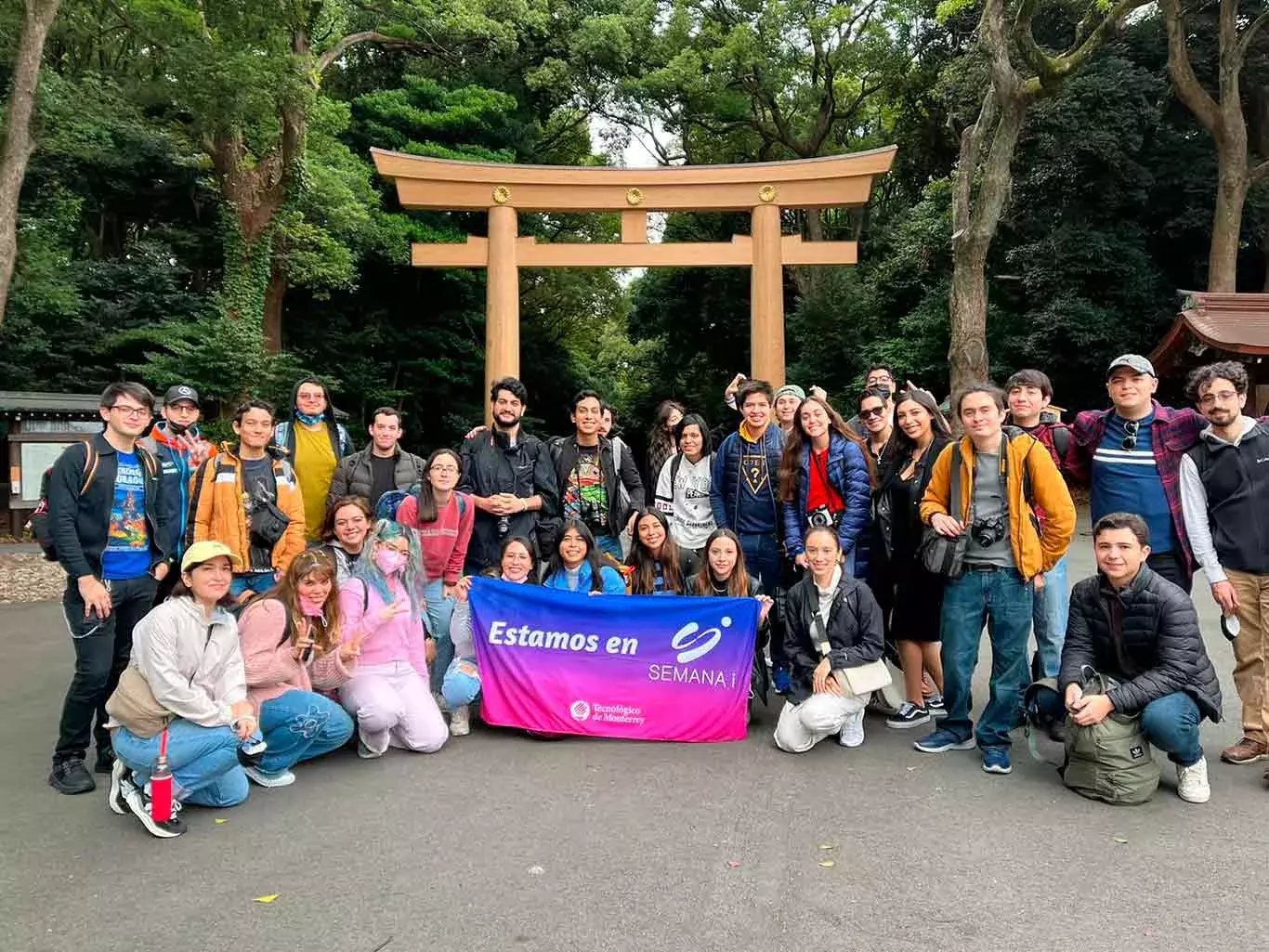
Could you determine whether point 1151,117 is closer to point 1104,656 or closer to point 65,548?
point 1104,656

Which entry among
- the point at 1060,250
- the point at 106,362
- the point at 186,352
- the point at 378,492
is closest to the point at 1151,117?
the point at 1060,250

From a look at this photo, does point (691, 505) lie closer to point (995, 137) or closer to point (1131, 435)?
point (1131, 435)

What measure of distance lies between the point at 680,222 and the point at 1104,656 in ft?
71.2

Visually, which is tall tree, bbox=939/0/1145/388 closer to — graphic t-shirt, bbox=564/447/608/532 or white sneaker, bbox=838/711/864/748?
graphic t-shirt, bbox=564/447/608/532

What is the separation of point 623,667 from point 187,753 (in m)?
2.05

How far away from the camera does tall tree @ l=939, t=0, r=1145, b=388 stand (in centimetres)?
1266

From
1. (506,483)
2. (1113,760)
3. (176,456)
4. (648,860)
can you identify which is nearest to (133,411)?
(176,456)

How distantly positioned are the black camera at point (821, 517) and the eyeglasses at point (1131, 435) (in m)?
1.49

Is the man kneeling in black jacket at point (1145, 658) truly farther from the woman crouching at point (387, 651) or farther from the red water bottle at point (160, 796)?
the red water bottle at point (160, 796)

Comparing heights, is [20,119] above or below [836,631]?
above

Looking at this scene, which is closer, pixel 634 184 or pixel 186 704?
pixel 186 704

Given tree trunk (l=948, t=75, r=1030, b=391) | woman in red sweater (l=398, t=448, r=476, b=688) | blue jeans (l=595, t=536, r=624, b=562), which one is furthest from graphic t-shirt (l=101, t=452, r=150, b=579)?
tree trunk (l=948, t=75, r=1030, b=391)

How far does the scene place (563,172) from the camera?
39.8 ft

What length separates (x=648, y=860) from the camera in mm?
3162
